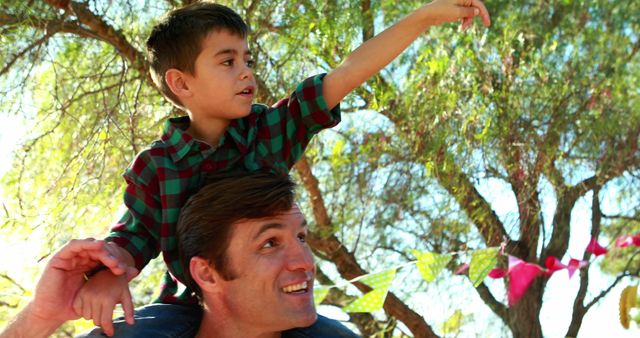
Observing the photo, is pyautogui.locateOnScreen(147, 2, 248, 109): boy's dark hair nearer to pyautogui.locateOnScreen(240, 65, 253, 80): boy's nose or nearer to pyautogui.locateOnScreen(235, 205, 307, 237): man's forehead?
pyautogui.locateOnScreen(240, 65, 253, 80): boy's nose

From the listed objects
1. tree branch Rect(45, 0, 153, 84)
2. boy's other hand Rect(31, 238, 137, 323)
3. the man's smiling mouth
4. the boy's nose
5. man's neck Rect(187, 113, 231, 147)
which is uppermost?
tree branch Rect(45, 0, 153, 84)

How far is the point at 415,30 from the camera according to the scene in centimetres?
201

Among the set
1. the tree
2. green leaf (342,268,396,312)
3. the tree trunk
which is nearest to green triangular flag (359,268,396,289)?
green leaf (342,268,396,312)

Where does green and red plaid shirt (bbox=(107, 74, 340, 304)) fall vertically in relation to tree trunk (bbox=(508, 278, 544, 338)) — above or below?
below

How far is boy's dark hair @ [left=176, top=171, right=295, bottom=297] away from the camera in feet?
6.49

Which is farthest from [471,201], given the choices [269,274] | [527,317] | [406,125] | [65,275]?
[65,275]

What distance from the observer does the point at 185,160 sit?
2.03m

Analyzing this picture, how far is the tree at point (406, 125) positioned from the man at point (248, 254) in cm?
138

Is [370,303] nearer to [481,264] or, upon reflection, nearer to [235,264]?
[481,264]

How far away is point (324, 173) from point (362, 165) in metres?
Result: 0.24

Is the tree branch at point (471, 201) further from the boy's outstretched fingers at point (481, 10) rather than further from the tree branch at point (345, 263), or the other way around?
the boy's outstretched fingers at point (481, 10)

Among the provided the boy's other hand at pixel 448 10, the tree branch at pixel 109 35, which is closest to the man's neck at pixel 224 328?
the boy's other hand at pixel 448 10

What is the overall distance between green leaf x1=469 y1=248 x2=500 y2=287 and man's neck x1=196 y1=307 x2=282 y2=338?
1031 millimetres

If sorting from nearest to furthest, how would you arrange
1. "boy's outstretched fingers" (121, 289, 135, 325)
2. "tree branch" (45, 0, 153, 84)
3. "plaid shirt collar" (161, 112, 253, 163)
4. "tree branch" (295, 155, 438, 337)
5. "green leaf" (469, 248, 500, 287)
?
"boy's outstretched fingers" (121, 289, 135, 325), "plaid shirt collar" (161, 112, 253, 163), "green leaf" (469, 248, 500, 287), "tree branch" (45, 0, 153, 84), "tree branch" (295, 155, 438, 337)
